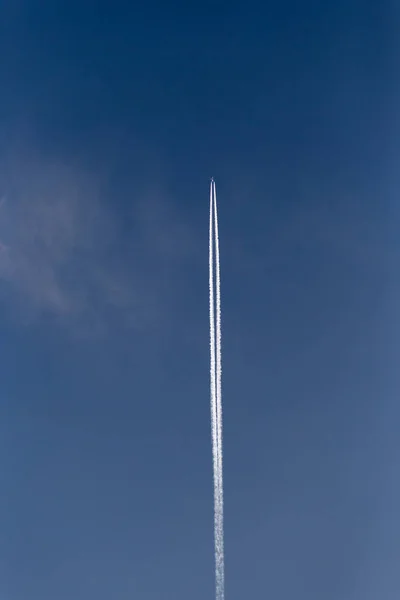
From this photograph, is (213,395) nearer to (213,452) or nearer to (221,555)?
(213,452)

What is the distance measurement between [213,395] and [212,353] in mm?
2844

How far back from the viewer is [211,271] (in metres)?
73.2

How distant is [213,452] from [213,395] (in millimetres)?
3816

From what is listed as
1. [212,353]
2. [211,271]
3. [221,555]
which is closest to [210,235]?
[211,271]

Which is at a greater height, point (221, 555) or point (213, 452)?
point (213, 452)

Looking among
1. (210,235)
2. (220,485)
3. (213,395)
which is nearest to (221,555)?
(220,485)

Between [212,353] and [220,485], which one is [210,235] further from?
[220,485]

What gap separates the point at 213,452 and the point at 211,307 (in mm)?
9702

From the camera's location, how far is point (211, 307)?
240 feet

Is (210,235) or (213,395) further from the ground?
(210,235)

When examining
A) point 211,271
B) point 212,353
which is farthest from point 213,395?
point 211,271

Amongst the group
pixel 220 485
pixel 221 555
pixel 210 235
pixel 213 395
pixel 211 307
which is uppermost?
pixel 210 235

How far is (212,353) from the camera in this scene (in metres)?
73.1

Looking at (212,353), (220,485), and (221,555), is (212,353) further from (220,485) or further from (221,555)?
(221,555)
